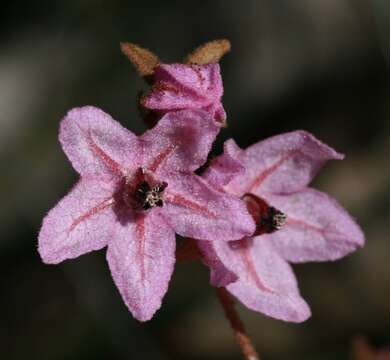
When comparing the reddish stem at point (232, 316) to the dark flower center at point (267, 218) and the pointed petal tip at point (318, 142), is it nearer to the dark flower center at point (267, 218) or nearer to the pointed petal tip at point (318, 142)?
the dark flower center at point (267, 218)

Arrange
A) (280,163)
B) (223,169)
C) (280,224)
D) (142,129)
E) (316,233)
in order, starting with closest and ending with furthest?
(223,169)
(280,224)
(280,163)
(316,233)
(142,129)

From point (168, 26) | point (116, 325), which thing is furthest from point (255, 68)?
point (116, 325)

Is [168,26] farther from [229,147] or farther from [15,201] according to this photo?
[229,147]

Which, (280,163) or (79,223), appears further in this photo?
(280,163)

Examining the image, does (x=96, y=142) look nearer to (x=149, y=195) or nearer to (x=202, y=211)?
(x=149, y=195)

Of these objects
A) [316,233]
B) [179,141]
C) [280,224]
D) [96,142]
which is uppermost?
[96,142]

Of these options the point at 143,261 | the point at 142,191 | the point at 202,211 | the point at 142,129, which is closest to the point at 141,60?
the point at 142,191
